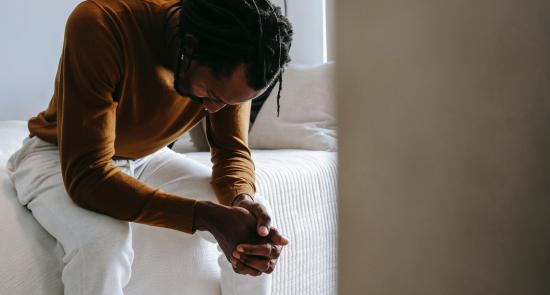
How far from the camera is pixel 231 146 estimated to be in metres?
1.19

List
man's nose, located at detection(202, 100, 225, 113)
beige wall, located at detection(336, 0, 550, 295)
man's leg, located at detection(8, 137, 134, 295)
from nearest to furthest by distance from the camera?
beige wall, located at detection(336, 0, 550, 295) → man's leg, located at detection(8, 137, 134, 295) → man's nose, located at detection(202, 100, 225, 113)

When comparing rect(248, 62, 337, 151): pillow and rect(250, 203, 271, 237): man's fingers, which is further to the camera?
rect(248, 62, 337, 151): pillow

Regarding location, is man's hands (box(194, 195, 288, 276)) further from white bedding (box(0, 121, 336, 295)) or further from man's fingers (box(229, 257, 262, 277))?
white bedding (box(0, 121, 336, 295))

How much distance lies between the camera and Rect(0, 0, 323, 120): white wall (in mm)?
2285

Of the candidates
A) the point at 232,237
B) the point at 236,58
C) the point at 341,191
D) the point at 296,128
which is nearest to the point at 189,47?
the point at 236,58

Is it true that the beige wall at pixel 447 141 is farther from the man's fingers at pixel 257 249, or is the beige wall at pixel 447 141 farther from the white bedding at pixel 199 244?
the man's fingers at pixel 257 249

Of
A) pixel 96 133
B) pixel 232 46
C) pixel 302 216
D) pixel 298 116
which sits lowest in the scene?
pixel 302 216

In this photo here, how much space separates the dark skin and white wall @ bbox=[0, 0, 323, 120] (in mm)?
1654

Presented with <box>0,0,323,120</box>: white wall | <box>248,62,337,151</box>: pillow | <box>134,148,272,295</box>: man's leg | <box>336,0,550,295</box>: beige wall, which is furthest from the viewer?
<box>0,0,323,120</box>: white wall

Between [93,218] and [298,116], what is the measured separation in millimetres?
1143

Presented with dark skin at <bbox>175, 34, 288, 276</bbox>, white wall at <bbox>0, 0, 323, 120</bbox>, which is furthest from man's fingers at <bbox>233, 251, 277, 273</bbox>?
white wall at <bbox>0, 0, 323, 120</bbox>

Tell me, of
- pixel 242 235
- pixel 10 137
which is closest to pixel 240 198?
pixel 242 235

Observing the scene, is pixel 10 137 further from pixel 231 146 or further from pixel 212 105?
pixel 212 105

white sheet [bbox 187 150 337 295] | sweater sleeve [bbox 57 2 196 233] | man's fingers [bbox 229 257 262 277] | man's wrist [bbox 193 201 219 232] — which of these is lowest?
white sheet [bbox 187 150 337 295]
